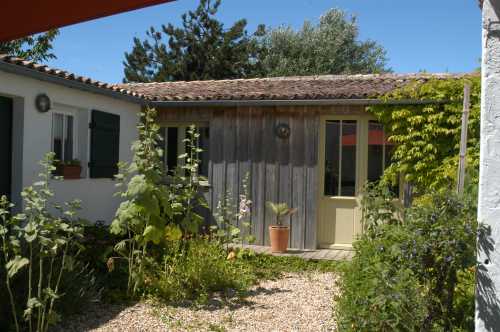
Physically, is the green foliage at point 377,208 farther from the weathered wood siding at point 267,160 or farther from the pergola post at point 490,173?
the weathered wood siding at point 267,160

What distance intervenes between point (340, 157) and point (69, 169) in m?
4.47

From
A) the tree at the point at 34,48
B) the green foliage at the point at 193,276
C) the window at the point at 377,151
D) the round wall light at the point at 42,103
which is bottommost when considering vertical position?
the green foliage at the point at 193,276

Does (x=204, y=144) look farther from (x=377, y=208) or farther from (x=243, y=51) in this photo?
(x=243, y=51)

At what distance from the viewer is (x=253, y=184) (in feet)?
30.8

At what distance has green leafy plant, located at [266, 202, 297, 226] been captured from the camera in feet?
28.9

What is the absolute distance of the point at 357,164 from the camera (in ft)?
29.5

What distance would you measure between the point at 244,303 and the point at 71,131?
4.57 m

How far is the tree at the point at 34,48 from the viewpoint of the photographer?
15930 mm

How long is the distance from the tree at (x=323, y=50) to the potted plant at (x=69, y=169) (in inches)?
742

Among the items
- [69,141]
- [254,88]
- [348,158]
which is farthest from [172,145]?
[348,158]

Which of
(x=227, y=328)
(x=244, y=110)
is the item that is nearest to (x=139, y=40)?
(x=244, y=110)

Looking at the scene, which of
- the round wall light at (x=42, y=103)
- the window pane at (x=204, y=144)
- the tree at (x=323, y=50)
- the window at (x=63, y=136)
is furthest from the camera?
the tree at (x=323, y=50)

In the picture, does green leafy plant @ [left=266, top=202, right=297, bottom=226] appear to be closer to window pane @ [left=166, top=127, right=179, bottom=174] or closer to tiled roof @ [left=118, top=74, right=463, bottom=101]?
tiled roof @ [left=118, top=74, right=463, bottom=101]

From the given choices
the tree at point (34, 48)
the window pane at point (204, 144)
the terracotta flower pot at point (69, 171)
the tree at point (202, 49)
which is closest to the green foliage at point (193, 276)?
the terracotta flower pot at point (69, 171)
